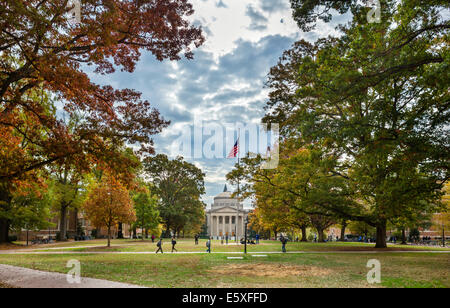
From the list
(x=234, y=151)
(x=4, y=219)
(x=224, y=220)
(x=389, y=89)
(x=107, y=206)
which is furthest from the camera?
(x=224, y=220)

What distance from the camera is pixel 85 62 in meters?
11.1

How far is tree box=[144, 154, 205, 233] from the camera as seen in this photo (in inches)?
2554

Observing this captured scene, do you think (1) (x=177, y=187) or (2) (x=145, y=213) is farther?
(1) (x=177, y=187)

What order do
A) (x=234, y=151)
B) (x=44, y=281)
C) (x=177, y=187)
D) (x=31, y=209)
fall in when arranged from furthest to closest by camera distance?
(x=177, y=187) → (x=31, y=209) → (x=234, y=151) → (x=44, y=281)

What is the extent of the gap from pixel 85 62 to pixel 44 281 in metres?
7.76

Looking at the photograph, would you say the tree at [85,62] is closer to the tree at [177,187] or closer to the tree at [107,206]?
the tree at [107,206]

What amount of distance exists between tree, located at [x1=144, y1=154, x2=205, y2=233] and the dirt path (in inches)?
2060

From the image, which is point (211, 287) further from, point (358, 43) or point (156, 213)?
point (156, 213)

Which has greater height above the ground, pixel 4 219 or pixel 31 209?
pixel 31 209

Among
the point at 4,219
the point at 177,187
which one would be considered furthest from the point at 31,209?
the point at 177,187

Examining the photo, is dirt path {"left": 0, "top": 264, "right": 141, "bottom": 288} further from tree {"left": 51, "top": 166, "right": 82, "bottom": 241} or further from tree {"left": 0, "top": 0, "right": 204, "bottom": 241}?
tree {"left": 51, "top": 166, "right": 82, "bottom": 241}

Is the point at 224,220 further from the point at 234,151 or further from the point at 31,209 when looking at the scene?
the point at 234,151

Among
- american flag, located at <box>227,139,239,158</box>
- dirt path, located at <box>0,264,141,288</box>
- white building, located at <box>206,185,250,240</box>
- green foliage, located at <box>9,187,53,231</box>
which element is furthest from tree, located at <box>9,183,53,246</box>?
white building, located at <box>206,185,250,240</box>

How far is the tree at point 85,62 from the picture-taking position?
9.12 metres
